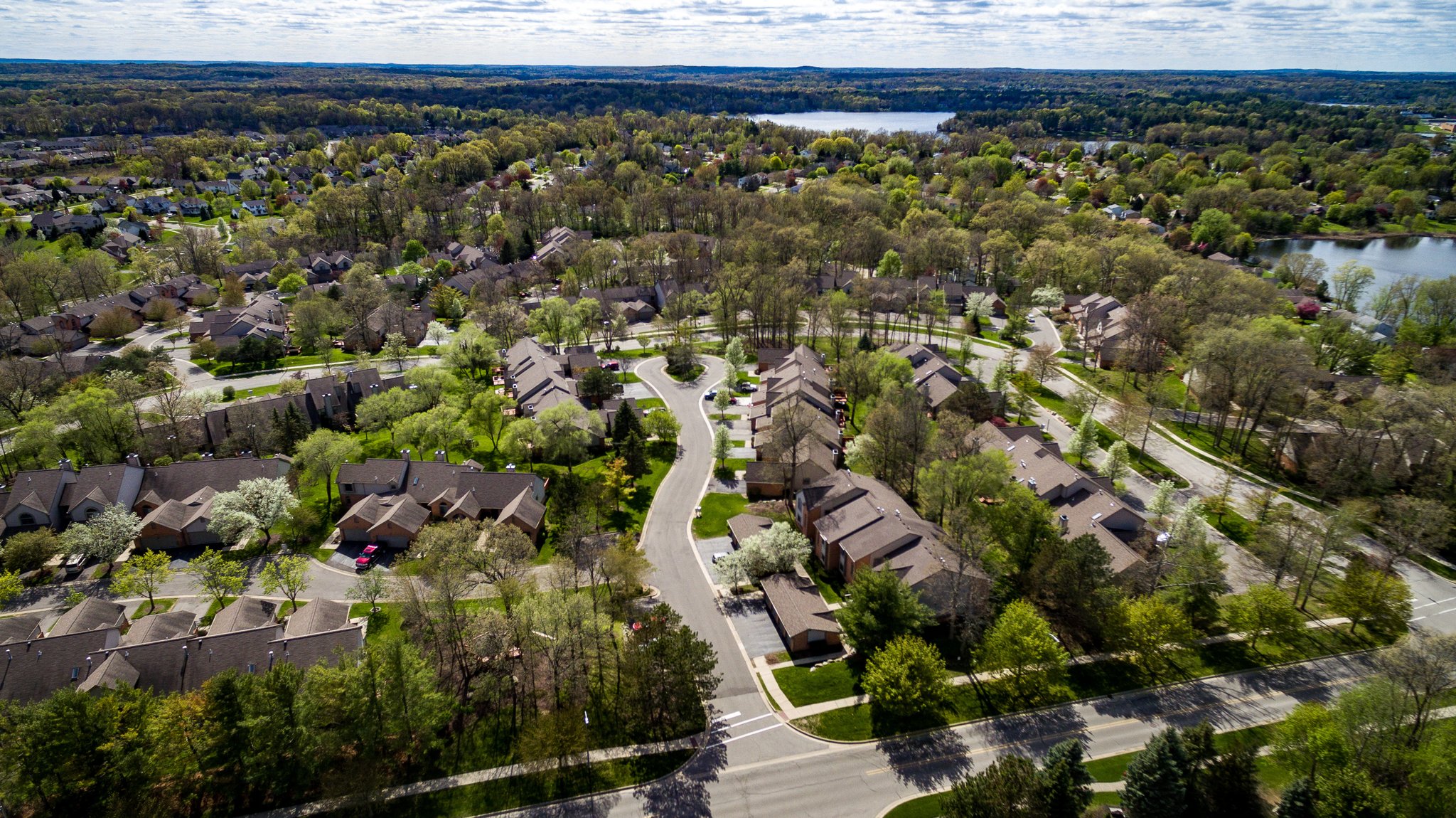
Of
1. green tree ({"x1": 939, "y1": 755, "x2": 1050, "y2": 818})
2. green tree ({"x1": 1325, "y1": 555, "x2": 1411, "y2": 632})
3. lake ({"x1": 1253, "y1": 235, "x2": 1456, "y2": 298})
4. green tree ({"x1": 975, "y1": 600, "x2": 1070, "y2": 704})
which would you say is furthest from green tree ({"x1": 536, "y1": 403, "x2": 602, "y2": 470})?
lake ({"x1": 1253, "y1": 235, "x2": 1456, "y2": 298})

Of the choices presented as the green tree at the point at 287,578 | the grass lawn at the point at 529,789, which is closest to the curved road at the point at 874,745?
the grass lawn at the point at 529,789

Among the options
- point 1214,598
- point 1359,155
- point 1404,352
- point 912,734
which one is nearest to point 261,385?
point 912,734

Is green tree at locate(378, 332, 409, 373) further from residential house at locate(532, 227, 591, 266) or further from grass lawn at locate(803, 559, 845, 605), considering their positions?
grass lawn at locate(803, 559, 845, 605)

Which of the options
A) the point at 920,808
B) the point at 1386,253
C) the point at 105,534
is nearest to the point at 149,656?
the point at 105,534

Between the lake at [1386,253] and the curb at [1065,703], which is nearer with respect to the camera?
the curb at [1065,703]

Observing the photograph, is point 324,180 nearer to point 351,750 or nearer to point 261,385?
point 261,385

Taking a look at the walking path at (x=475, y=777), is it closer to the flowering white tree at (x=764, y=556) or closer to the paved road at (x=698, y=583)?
the paved road at (x=698, y=583)
